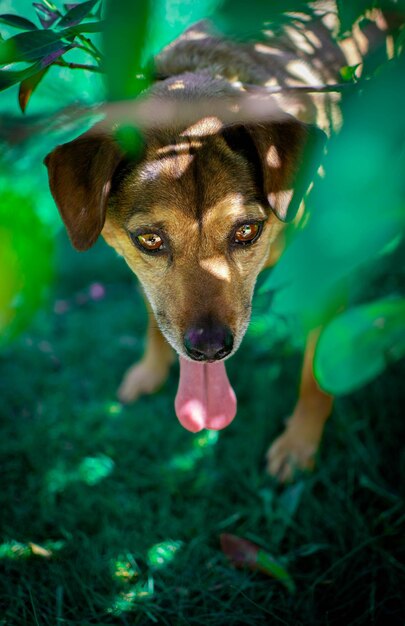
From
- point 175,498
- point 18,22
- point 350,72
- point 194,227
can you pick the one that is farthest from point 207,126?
point 175,498

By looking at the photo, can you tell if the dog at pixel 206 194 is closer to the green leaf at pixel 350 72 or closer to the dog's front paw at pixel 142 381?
the green leaf at pixel 350 72

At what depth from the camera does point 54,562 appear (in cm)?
295

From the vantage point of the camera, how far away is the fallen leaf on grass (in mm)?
2931

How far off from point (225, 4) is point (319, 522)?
2.72 metres

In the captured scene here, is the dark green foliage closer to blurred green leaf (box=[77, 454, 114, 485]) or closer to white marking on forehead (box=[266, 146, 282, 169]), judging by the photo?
blurred green leaf (box=[77, 454, 114, 485])

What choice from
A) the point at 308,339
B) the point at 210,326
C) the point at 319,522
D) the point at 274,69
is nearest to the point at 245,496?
the point at 319,522

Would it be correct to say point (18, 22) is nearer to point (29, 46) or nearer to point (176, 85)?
point (29, 46)

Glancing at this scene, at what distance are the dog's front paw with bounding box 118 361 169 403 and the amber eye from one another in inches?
62.7

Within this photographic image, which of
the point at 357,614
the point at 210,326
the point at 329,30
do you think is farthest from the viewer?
the point at 329,30

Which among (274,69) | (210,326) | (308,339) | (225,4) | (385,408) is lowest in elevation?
(385,408)

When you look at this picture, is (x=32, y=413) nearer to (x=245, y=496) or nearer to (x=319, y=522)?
(x=245, y=496)

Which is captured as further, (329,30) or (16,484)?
(16,484)

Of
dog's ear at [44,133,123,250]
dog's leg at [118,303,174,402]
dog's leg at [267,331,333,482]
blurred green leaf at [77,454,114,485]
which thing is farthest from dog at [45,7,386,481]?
dog's leg at [118,303,174,402]

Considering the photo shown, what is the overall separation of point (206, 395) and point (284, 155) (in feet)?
4.03
